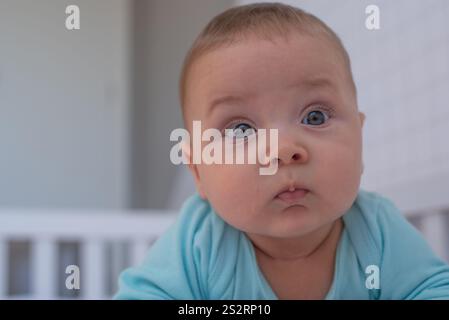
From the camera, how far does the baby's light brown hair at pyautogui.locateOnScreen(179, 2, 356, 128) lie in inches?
23.1

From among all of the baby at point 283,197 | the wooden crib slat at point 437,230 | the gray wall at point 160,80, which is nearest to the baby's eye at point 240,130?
the baby at point 283,197

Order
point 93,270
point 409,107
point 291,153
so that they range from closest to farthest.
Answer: point 291,153
point 409,107
point 93,270

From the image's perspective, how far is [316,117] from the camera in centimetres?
59

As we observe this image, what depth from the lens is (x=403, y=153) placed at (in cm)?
88

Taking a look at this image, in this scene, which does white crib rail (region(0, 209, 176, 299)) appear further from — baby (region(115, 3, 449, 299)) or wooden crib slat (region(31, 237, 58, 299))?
baby (region(115, 3, 449, 299))

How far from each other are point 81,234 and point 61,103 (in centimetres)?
28

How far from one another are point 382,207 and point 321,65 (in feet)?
0.67

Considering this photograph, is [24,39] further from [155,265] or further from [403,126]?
[403,126]

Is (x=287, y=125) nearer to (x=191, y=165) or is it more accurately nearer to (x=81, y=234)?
(x=191, y=165)

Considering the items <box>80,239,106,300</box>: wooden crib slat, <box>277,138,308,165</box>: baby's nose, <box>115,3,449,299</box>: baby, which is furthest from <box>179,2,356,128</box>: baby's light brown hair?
<box>80,239,106,300</box>: wooden crib slat

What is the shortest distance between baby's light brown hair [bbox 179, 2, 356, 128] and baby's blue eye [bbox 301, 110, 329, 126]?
67 mm

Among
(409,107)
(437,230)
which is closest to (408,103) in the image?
(409,107)

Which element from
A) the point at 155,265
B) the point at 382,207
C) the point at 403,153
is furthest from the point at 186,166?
the point at 403,153

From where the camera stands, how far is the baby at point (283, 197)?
569mm
